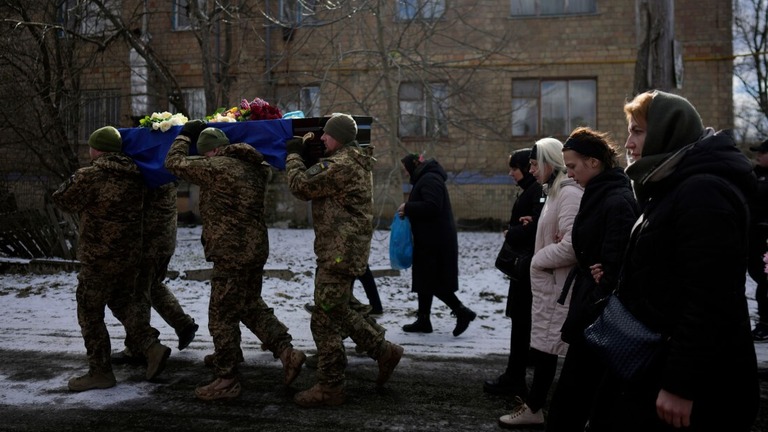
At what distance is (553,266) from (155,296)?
348 centimetres

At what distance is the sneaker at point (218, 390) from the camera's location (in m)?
4.61

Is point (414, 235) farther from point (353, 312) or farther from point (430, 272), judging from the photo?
point (353, 312)

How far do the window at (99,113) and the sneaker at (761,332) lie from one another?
1146 centimetres

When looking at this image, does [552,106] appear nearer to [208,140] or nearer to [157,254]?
[157,254]

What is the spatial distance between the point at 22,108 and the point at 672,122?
37.3 feet

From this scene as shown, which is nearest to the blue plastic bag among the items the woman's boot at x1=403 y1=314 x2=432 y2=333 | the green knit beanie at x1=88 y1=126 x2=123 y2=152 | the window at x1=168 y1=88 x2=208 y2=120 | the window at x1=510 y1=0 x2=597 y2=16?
the woman's boot at x1=403 y1=314 x2=432 y2=333

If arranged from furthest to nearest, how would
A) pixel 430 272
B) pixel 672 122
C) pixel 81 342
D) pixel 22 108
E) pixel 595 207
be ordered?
pixel 22 108 → pixel 430 272 → pixel 81 342 → pixel 595 207 → pixel 672 122

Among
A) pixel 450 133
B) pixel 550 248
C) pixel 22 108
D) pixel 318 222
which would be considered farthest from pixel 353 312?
pixel 450 133

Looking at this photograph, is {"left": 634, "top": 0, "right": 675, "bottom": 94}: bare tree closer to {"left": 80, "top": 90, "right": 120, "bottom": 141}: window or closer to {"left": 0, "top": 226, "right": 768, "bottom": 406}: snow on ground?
{"left": 0, "top": 226, "right": 768, "bottom": 406}: snow on ground

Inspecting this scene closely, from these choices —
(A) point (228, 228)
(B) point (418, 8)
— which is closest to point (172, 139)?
(A) point (228, 228)

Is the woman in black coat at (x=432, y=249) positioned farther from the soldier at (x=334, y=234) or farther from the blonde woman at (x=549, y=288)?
the blonde woman at (x=549, y=288)

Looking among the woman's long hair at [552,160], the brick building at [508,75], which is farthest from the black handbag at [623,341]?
the brick building at [508,75]

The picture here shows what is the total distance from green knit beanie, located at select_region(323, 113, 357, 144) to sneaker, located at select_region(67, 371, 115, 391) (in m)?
2.48

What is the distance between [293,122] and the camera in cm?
514
